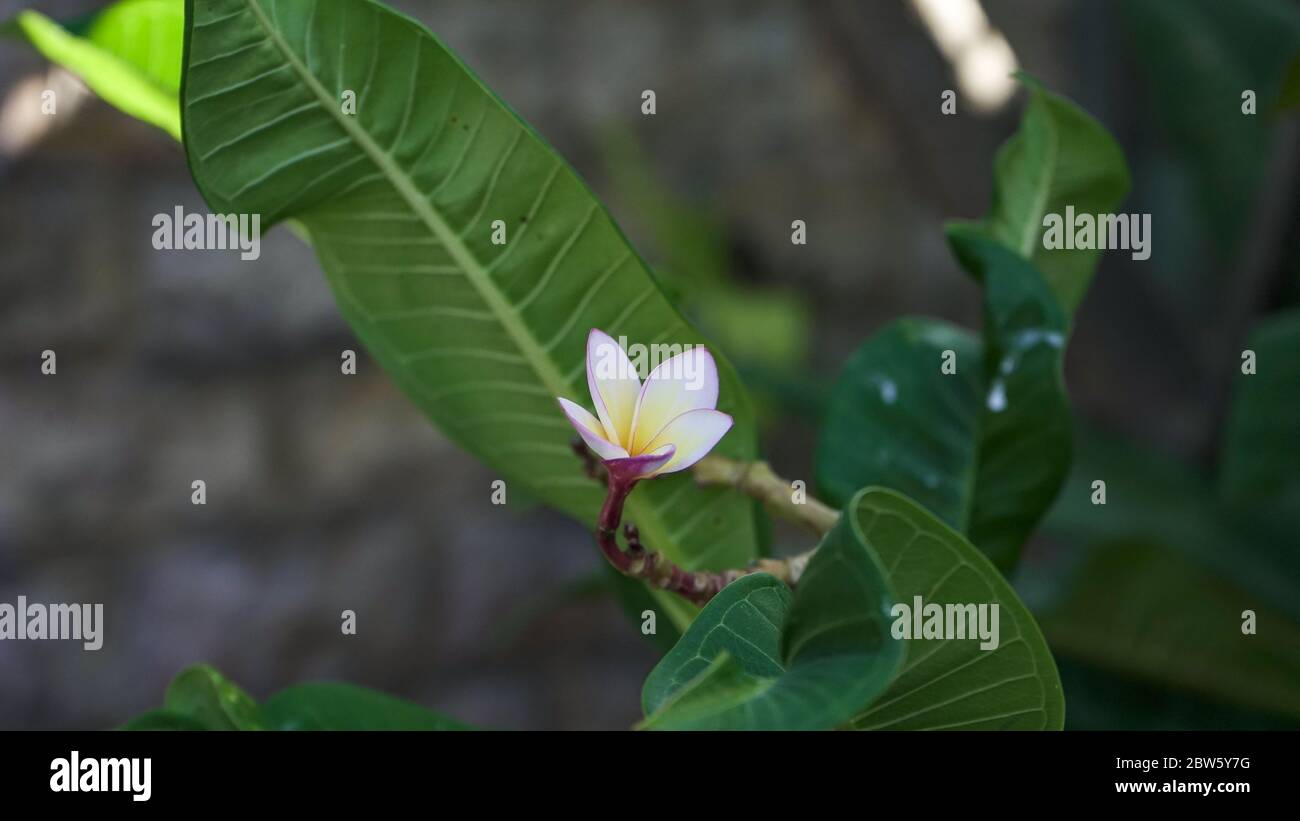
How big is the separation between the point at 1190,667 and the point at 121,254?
1515mm

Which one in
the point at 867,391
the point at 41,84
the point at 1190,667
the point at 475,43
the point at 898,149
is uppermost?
the point at 475,43

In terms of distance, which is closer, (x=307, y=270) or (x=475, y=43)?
(x=307, y=270)

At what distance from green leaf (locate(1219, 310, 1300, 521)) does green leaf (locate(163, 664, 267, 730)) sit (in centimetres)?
64

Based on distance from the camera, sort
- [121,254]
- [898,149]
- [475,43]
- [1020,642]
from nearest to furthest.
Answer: [1020,642]
[898,149]
[121,254]
[475,43]

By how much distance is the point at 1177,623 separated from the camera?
2.65ft

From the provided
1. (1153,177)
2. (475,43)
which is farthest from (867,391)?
(475,43)

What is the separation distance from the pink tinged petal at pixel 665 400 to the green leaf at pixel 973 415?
23cm

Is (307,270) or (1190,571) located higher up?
(307,270)

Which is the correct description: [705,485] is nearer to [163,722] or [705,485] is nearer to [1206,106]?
[163,722]

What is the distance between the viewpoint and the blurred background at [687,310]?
0.97 m

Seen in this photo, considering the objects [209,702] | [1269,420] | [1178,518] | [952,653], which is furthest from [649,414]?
[1178,518]

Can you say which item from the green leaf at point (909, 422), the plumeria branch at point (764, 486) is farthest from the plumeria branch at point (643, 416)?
the green leaf at point (909, 422)

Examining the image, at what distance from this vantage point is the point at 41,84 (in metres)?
1.45
